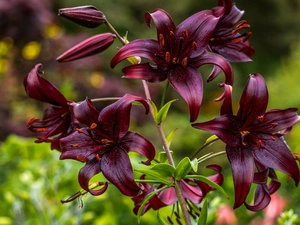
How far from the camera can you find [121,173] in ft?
3.63

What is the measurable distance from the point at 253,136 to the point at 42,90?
0.40 meters

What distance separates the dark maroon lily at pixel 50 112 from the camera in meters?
1.21

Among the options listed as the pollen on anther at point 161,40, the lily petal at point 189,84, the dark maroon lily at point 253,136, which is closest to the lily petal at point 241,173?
the dark maroon lily at point 253,136

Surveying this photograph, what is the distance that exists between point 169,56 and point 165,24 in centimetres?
7

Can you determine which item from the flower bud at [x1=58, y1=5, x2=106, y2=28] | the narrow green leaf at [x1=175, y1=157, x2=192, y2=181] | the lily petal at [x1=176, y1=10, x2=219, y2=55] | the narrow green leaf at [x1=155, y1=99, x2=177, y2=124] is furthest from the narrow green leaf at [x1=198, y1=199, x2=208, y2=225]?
the flower bud at [x1=58, y1=5, x2=106, y2=28]

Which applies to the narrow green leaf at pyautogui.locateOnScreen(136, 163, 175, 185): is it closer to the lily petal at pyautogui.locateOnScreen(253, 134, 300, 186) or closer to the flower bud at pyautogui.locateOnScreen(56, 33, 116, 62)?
the lily petal at pyautogui.locateOnScreen(253, 134, 300, 186)

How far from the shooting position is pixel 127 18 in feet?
34.7

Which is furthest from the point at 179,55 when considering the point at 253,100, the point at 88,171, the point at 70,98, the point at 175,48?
the point at 70,98

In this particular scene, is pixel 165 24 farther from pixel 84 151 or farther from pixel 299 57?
pixel 299 57

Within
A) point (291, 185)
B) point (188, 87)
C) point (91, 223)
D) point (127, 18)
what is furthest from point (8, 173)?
point (127, 18)

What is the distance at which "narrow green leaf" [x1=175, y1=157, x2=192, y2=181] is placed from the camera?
1109 millimetres

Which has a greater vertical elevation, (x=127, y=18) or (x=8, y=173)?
(x=8, y=173)

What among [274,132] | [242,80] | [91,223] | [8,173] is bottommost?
[242,80]

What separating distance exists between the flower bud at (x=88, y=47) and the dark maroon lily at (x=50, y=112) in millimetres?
62
